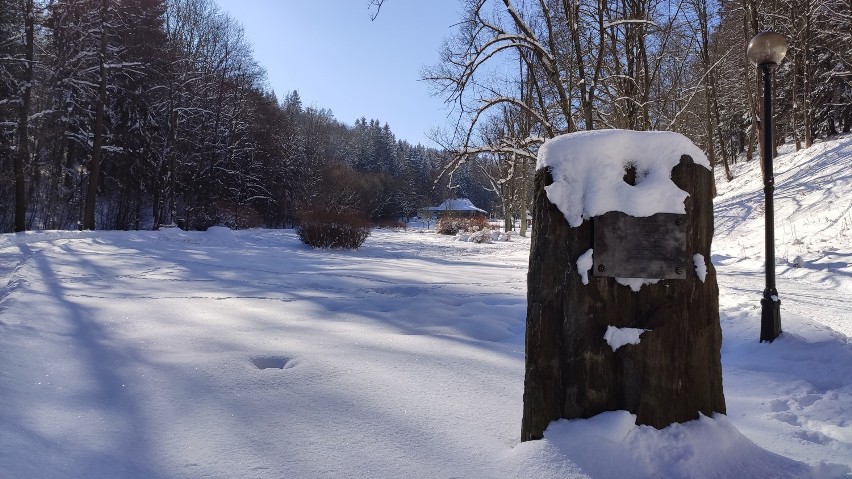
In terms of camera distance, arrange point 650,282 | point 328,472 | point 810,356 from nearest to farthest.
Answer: point 328,472
point 650,282
point 810,356

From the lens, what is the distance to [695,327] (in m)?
2.03

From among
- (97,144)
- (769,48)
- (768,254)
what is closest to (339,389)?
(768,254)

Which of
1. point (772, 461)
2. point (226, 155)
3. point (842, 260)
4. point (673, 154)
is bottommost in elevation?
point (772, 461)

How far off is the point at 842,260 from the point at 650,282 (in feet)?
28.1

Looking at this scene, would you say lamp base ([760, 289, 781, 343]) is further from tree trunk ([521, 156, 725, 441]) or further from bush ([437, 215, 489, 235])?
bush ([437, 215, 489, 235])

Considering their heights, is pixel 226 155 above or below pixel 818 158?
above

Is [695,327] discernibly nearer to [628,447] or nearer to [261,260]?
[628,447]

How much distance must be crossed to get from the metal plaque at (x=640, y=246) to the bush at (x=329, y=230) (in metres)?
13.1

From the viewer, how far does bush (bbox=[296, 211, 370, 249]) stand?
14.6 meters

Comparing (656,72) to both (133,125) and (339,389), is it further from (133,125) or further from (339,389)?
(133,125)

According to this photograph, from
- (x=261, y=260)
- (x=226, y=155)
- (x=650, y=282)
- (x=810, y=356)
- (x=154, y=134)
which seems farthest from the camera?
(x=226, y=155)

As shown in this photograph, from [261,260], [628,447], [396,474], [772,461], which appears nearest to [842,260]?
[772,461]

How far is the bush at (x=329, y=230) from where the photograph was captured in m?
14.6

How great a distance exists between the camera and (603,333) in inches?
78.7
